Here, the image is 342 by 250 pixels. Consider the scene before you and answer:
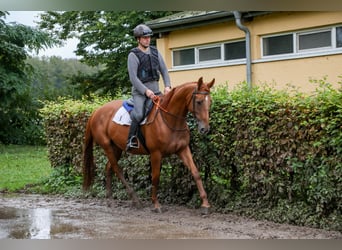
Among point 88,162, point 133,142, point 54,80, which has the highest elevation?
point 54,80

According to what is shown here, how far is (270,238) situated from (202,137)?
1.61 metres

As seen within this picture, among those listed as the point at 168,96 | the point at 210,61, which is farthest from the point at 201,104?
the point at 210,61

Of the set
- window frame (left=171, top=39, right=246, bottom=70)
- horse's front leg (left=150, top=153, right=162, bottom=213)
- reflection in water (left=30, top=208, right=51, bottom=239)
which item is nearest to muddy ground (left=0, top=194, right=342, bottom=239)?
reflection in water (left=30, top=208, right=51, bottom=239)

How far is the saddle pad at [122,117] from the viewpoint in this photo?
20.1ft

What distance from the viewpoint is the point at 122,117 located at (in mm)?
6184

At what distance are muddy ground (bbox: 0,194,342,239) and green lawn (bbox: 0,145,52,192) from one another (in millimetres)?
1648

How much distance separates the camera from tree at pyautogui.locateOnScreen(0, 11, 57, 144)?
1441cm

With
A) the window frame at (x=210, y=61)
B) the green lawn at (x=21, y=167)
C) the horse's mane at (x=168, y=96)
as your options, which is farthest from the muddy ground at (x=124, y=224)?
the window frame at (x=210, y=61)

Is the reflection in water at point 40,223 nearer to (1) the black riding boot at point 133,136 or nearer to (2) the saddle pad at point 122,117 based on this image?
(1) the black riding boot at point 133,136

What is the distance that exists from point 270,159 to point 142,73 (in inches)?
66.5

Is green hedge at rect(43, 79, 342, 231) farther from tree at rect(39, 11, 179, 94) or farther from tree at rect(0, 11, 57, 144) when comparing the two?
tree at rect(0, 11, 57, 144)

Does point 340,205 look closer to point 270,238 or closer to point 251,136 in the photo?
point 270,238

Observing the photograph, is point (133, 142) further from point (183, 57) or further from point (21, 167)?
point (183, 57)

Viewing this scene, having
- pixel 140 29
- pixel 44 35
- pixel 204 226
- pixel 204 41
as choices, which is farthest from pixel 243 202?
pixel 44 35
